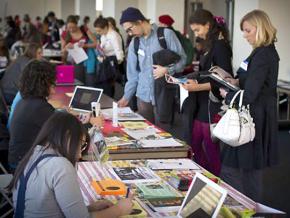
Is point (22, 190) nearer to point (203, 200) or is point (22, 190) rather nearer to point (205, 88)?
point (203, 200)

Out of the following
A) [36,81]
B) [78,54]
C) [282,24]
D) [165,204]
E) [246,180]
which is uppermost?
[282,24]

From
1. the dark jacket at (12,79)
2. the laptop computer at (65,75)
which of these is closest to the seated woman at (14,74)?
the dark jacket at (12,79)

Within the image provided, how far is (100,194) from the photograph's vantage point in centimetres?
249

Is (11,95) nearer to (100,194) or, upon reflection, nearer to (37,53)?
(37,53)

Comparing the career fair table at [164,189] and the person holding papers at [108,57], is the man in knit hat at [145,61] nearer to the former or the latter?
the career fair table at [164,189]

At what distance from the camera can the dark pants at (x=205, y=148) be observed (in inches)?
155

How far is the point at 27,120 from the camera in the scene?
324 cm

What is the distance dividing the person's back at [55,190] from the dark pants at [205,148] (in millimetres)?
1995

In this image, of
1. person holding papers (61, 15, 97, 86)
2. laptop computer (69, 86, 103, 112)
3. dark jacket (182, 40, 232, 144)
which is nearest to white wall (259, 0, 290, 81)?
person holding papers (61, 15, 97, 86)

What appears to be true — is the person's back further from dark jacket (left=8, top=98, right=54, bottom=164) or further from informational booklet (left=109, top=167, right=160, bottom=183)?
dark jacket (left=8, top=98, right=54, bottom=164)

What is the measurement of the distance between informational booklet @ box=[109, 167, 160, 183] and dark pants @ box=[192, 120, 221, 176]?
3.66ft

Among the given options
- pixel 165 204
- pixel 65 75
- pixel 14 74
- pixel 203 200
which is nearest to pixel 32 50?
pixel 14 74

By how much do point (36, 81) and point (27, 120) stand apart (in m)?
0.25

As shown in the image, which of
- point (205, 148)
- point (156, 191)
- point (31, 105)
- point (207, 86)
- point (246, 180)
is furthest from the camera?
point (205, 148)
